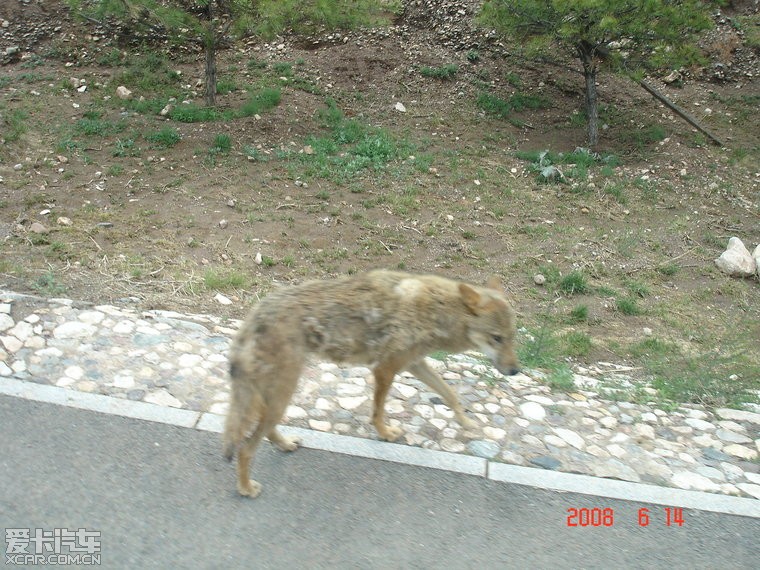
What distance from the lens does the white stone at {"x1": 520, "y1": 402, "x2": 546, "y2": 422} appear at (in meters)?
5.08

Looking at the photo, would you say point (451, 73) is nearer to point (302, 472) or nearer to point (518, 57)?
point (518, 57)

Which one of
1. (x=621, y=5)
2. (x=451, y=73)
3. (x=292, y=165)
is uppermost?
(x=621, y=5)

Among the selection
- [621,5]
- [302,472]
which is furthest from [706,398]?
[621,5]

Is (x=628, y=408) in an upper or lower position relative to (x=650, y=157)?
lower

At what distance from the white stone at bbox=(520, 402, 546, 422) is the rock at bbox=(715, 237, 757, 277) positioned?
6030 millimetres

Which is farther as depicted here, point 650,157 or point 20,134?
point 650,157

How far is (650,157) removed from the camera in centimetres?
1265

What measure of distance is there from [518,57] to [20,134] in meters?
11.2

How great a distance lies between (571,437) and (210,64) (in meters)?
10.6

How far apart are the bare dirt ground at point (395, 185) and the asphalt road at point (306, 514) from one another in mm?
2424

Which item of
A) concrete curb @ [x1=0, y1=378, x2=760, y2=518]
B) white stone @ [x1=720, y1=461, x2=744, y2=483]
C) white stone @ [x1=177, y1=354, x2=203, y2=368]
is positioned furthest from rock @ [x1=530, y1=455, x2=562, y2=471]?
white stone @ [x1=177, y1=354, x2=203, y2=368]

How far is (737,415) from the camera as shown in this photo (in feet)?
17.5

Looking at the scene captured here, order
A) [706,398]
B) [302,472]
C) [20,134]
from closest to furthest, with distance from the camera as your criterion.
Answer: [302,472]
[706,398]
[20,134]

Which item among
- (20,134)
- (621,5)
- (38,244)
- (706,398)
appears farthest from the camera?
(20,134)
